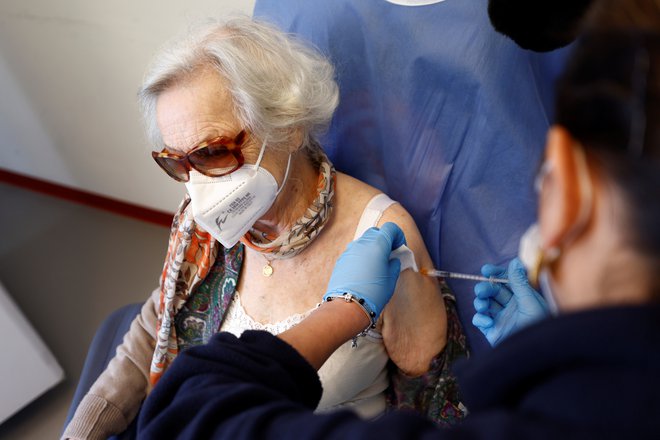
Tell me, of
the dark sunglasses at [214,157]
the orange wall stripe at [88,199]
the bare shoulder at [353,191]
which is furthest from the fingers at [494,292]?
the orange wall stripe at [88,199]

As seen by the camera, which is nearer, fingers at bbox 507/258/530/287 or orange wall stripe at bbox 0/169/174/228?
fingers at bbox 507/258/530/287

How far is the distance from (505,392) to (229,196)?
741mm

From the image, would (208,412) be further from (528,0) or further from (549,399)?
(528,0)

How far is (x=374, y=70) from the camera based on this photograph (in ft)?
3.94

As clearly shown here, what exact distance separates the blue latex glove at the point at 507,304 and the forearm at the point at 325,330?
229 millimetres

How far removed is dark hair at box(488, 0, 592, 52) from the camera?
706 mm

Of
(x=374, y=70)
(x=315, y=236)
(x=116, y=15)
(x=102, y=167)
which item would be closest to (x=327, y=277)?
(x=315, y=236)

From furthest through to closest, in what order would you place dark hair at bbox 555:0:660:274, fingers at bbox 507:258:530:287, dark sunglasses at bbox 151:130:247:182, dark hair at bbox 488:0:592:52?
dark sunglasses at bbox 151:130:247:182 → fingers at bbox 507:258:530:287 → dark hair at bbox 488:0:592:52 → dark hair at bbox 555:0:660:274

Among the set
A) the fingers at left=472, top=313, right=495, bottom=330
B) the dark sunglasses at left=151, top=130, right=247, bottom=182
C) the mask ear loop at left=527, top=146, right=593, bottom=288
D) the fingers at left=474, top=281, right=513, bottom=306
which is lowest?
the fingers at left=472, top=313, right=495, bottom=330

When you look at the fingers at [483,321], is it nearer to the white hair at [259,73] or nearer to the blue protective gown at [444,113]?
the blue protective gown at [444,113]

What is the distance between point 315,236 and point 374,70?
388 millimetres

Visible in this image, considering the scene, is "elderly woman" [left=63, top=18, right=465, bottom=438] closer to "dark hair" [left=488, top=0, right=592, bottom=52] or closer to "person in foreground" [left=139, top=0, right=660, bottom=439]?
"dark hair" [left=488, top=0, right=592, bottom=52]

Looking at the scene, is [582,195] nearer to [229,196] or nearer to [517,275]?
[517,275]

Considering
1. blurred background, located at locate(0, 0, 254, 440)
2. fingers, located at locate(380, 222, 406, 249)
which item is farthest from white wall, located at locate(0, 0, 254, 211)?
fingers, located at locate(380, 222, 406, 249)
